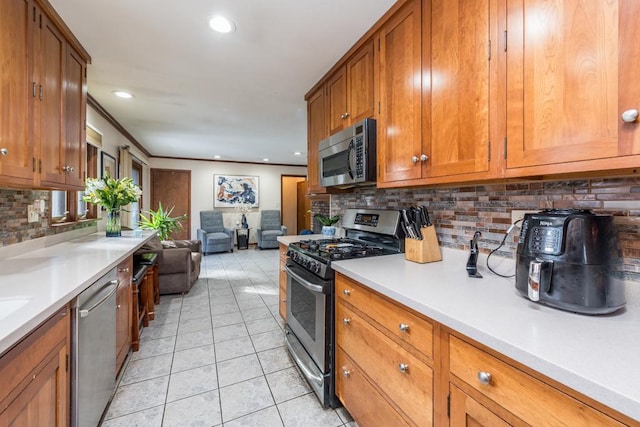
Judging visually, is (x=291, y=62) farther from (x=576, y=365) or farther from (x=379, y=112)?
(x=576, y=365)

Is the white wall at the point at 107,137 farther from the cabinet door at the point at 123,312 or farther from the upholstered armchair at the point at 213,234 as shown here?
the upholstered armchair at the point at 213,234

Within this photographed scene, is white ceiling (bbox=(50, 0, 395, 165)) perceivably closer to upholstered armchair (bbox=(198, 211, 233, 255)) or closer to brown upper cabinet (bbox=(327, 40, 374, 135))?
brown upper cabinet (bbox=(327, 40, 374, 135))

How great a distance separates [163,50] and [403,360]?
245 centimetres

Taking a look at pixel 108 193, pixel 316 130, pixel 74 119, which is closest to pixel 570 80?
pixel 316 130

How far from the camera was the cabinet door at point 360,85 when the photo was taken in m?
1.81

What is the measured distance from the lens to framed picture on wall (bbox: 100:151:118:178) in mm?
3471

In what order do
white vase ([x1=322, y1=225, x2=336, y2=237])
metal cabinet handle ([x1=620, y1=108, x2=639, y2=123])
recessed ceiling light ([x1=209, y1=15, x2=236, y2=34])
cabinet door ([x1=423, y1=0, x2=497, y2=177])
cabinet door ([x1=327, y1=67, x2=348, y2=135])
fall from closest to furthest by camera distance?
metal cabinet handle ([x1=620, y1=108, x2=639, y2=123]), cabinet door ([x1=423, y1=0, x2=497, y2=177]), recessed ceiling light ([x1=209, y1=15, x2=236, y2=34]), cabinet door ([x1=327, y1=67, x2=348, y2=135]), white vase ([x1=322, y1=225, x2=336, y2=237])

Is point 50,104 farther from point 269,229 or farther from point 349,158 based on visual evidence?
point 269,229

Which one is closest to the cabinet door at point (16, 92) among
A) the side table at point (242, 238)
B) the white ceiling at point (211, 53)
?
the white ceiling at point (211, 53)

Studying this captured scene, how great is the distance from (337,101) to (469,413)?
6.72 ft

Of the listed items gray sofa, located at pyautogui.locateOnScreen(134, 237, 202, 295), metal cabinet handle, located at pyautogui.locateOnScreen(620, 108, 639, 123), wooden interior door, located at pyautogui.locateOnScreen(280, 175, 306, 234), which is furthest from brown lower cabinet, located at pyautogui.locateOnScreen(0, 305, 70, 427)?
wooden interior door, located at pyautogui.locateOnScreen(280, 175, 306, 234)

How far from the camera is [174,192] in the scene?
661 cm

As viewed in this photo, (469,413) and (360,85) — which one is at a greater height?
(360,85)

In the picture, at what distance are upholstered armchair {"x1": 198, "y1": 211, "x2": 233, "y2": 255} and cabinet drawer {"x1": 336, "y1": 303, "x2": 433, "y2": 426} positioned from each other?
5199 mm
